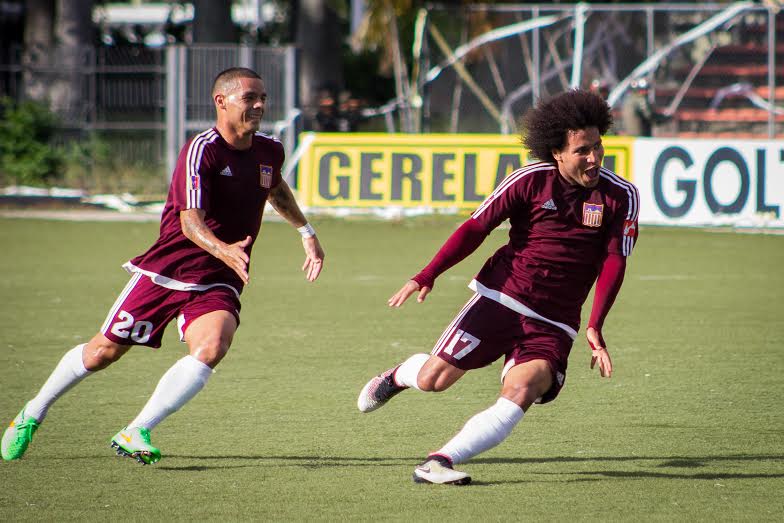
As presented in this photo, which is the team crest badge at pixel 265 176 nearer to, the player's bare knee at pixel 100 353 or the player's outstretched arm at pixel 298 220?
the player's outstretched arm at pixel 298 220

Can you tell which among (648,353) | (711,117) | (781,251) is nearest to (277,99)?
(711,117)

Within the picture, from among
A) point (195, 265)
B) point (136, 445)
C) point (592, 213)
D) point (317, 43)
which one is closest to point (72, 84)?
point (317, 43)

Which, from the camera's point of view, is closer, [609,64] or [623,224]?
[623,224]

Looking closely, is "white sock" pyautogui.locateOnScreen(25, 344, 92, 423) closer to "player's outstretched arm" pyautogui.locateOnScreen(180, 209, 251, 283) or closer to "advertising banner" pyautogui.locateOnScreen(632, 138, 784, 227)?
"player's outstretched arm" pyautogui.locateOnScreen(180, 209, 251, 283)

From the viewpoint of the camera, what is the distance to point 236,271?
18.4 ft

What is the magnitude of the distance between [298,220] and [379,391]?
38.5 inches

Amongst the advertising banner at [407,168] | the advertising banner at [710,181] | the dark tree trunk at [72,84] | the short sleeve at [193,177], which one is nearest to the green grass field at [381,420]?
the short sleeve at [193,177]

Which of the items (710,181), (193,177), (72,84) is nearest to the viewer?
(193,177)

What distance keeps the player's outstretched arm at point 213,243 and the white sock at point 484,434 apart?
1147 mm

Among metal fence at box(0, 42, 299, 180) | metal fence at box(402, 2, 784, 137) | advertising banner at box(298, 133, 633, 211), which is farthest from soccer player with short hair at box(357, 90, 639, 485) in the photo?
metal fence at box(0, 42, 299, 180)

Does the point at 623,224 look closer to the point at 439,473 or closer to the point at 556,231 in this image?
the point at 556,231

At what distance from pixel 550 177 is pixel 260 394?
8.33ft

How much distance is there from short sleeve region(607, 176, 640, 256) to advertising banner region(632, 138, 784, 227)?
11430 mm

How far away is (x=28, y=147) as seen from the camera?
22.8 meters
